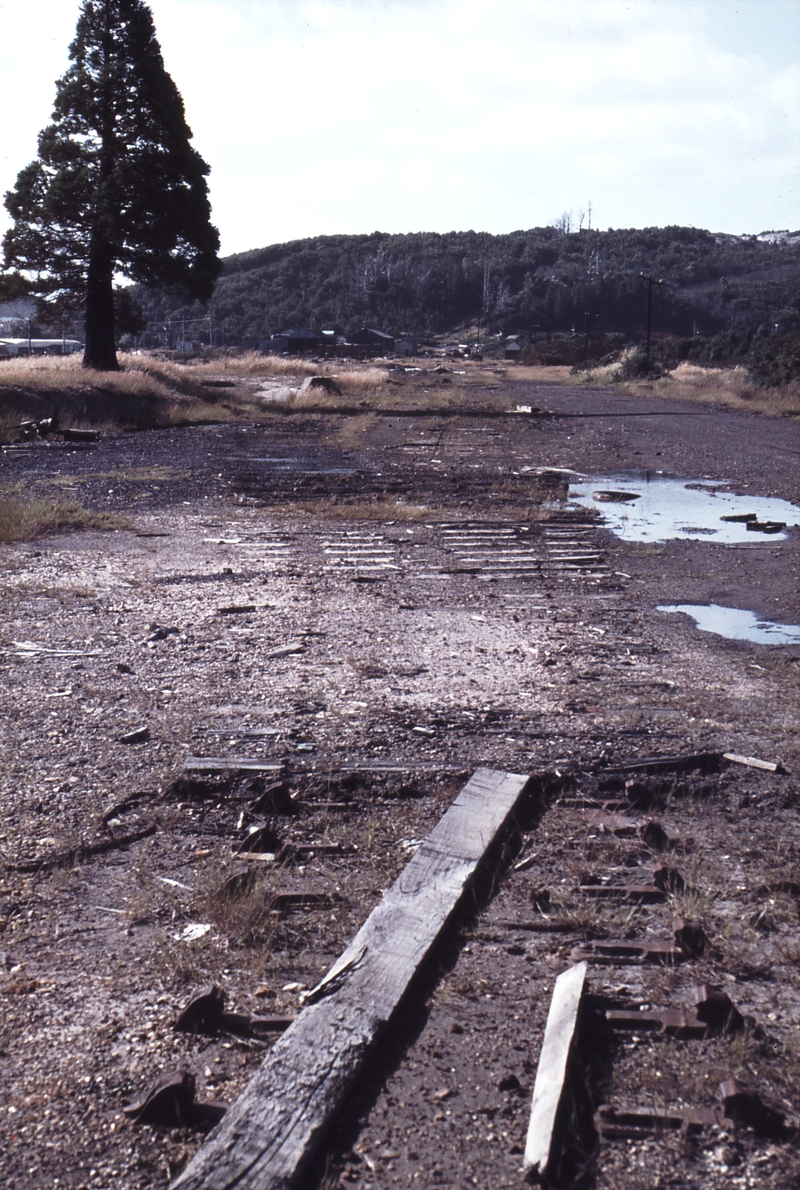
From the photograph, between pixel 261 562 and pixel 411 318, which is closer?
pixel 261 562

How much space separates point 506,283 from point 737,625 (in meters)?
146

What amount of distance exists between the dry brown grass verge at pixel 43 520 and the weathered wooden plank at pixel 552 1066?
8.23 meters

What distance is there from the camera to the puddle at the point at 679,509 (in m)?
10.3

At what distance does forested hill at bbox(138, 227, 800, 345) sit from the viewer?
121 metres

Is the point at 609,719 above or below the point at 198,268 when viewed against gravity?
below

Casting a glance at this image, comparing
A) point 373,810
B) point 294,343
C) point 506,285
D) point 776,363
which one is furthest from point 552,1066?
point 506,285

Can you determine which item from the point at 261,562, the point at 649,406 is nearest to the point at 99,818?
the point at 261,562

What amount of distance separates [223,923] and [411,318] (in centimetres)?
14406

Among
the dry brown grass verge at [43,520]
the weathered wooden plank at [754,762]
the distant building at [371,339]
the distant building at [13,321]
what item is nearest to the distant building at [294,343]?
the distant building at [371,339]

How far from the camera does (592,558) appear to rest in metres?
8.98

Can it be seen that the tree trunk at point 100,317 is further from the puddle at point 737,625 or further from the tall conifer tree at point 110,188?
the puddle at point 737,625

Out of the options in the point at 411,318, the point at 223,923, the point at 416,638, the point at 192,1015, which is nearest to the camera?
the point at 192,1015

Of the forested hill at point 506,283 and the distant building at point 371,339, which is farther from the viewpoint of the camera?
the forested hill at point 506,283

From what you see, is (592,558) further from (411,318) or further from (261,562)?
(411,318)
